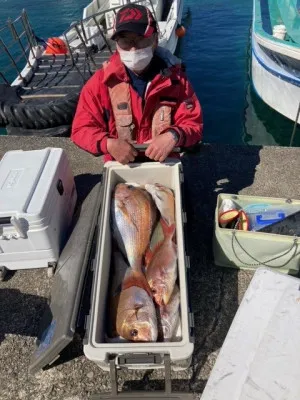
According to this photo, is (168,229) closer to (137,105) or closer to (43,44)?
(137,105)

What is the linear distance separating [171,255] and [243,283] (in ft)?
2.73

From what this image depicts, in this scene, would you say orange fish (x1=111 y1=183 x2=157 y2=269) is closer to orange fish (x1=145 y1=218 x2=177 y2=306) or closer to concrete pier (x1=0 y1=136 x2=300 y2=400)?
orange fish (x1=145 y1=218 x2=177 y2=306)

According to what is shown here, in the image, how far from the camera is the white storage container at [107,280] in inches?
71.6

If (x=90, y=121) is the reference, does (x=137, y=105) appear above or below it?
above

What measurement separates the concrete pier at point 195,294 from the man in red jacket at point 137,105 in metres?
0.93

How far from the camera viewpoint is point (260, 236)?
250 cm

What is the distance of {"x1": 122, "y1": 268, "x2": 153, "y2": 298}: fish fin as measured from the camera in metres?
2.25

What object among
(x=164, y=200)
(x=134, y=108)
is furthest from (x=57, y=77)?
(x=164, y=200)

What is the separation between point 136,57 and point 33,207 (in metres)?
1.42

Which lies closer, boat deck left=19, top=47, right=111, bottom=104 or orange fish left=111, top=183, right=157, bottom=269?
orange fish left=111, top=183, right=157, bottom=269

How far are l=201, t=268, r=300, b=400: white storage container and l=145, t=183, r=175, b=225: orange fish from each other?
34.7 inches

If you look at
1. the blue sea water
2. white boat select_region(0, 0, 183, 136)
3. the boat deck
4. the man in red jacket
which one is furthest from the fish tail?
the blue sea water

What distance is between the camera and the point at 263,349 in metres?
1.76

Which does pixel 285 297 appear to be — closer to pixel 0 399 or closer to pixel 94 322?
pixel 94 322
